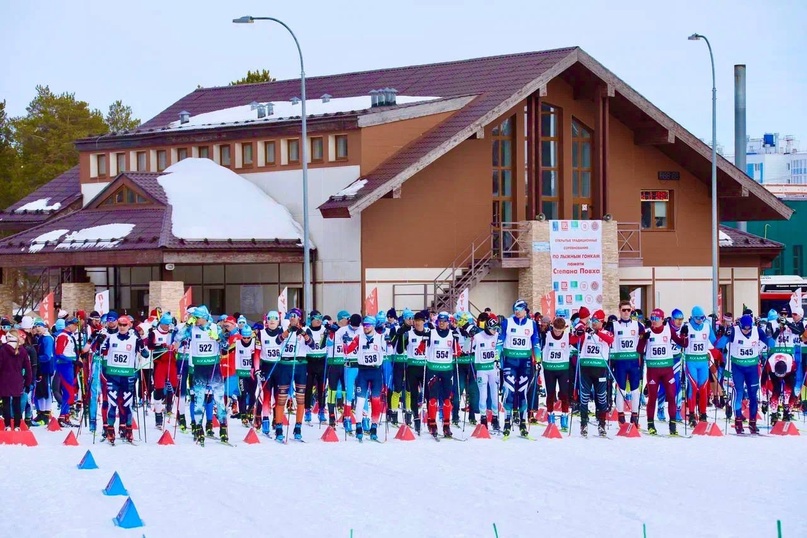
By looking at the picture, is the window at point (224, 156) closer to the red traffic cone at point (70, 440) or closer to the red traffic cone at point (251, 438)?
the red traffic cone at point (251, 438)

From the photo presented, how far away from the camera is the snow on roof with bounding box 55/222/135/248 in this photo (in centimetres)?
4553

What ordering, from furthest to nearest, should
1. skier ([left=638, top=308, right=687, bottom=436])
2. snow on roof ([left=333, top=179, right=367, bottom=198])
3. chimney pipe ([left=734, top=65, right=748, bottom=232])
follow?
chimney pipe ([left=734, top=65, right=748, bottom=232]) < snow on roof ([left=333, top=179, right=367, bottom=198]) < skier ([left=638, top=308, right=687, bottom=436])

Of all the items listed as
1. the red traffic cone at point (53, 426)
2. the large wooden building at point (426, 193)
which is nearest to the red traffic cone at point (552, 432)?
the red traffic cone at point (53, 426)

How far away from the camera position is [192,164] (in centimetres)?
5075

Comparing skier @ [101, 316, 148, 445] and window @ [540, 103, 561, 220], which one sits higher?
window @ [540, 103, 561, 220]

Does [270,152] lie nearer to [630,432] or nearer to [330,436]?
[330,436]

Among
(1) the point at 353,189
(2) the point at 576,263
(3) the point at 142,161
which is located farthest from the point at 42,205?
(2) the point at 576,263

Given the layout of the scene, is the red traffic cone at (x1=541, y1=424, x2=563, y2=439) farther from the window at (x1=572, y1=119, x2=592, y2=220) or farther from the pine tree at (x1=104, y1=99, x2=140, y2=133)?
the pine tree at (x1=104, y1=99, x2=140, y2=133)

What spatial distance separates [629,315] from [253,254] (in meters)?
22.1

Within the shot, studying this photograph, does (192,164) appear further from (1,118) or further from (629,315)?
(1,118)

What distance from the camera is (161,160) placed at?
53.3 metres

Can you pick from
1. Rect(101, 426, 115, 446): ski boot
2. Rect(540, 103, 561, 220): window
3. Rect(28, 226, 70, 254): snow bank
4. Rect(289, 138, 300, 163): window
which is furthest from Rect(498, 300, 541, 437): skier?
Rect(28, 226, 70, 254): snow bank

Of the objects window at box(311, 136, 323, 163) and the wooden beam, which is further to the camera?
the wooden beam

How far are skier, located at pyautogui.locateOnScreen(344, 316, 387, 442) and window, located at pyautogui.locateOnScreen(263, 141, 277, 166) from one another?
25.5m
